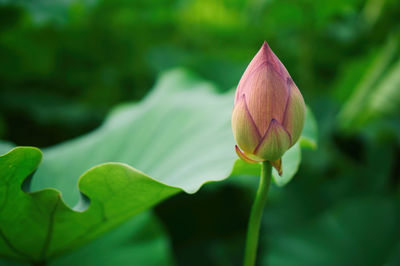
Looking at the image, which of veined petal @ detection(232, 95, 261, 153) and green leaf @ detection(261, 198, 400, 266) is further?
green leaf @ detection(261, 198, 400, 266)

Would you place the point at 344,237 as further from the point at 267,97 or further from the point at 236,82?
the point at 236,82

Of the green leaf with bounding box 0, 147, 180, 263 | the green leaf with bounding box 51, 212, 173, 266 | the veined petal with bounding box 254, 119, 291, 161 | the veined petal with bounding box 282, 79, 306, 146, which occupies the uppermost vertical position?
the veined petal with bounding box 282, 79, 306, 146

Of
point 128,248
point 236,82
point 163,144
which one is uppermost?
point 163,144

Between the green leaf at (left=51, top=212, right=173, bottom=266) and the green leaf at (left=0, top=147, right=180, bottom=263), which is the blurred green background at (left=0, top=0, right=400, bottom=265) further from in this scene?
the green leaf at (left=0, top=147, right=180, bottom=263)

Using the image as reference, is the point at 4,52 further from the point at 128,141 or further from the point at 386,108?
the point at 386,108

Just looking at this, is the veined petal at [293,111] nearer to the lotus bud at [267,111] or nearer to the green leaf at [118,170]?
the lotus bud at [267,111]

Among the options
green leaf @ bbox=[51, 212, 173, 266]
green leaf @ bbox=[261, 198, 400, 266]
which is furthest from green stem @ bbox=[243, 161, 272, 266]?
green leaf @ bbox=[261, 198, 400, 266]

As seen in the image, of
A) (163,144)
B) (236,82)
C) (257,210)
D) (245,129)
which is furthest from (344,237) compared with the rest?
(236,82)

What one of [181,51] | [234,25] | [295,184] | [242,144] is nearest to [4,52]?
[181,51]
